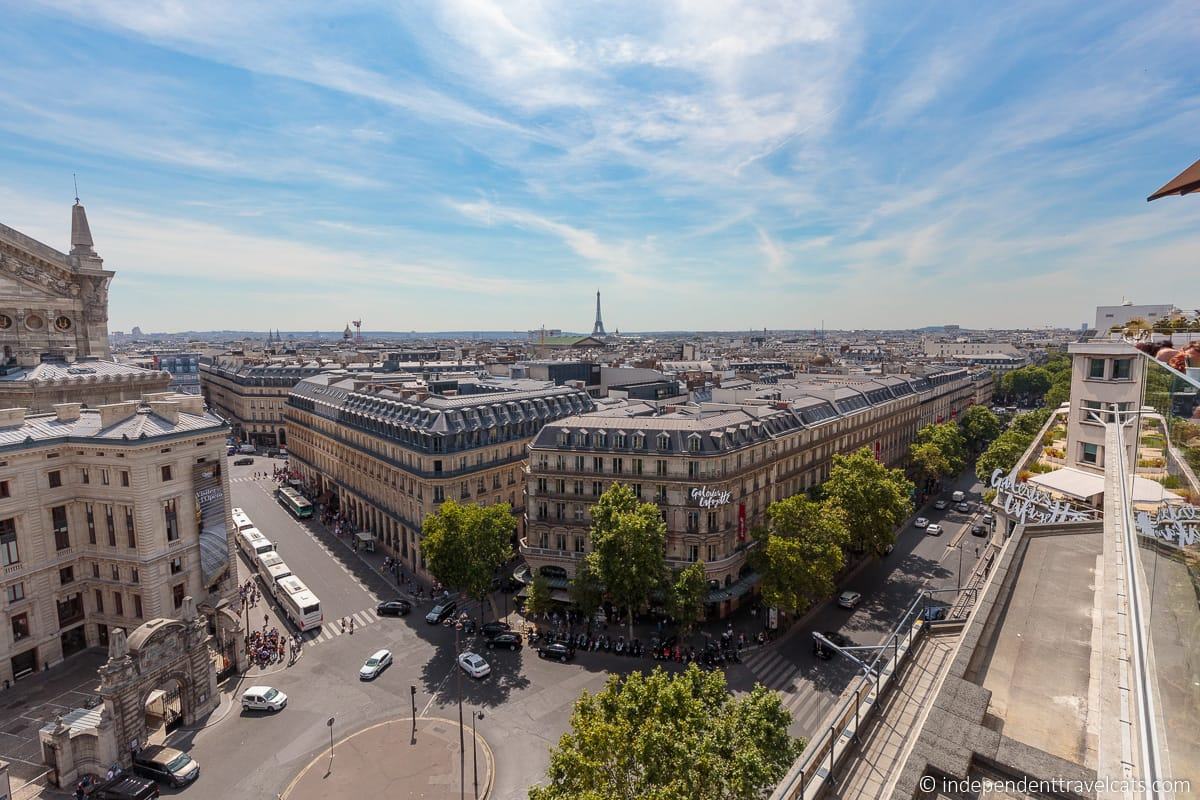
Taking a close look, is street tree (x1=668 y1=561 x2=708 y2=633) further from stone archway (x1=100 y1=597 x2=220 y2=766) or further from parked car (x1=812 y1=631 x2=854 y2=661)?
stone archway (x1=100 y1=597 x2=220 y2=766)

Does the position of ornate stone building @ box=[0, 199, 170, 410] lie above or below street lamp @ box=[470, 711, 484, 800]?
above

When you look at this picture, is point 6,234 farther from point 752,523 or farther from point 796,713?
point 796,713

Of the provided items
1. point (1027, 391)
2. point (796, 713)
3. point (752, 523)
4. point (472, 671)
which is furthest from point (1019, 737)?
point (1027, 391)

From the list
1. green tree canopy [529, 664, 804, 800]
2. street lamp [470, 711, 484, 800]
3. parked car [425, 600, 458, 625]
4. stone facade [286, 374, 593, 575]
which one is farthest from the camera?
stone facade [286, 374, 593, 575]

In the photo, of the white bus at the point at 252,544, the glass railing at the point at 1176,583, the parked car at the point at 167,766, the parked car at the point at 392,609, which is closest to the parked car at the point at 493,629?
the parked car at the point at 392,609

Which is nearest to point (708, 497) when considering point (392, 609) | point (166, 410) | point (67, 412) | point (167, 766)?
point (392, 609)

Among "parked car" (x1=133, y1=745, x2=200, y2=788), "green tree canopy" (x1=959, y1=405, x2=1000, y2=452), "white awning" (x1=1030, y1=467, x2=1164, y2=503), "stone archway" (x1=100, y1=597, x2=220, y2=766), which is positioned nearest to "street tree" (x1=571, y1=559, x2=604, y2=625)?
"stone archway" (x1=100, y1=597, x2=220, y2=766)

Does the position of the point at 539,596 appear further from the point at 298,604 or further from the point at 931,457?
the point at 931,457

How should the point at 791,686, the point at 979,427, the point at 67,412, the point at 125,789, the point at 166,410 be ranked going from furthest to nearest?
the point at 979,427 < the point at 166,410 < the point at 67,412 < the point at 791,686 < the point at 125,789
